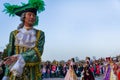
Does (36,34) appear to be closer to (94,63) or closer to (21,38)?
(21,38)

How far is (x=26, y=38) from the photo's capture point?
5574 millimetres

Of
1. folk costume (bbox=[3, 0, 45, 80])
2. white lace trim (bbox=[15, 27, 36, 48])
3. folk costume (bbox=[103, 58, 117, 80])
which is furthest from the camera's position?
folk costume (bbox=[103, 58, 117, 80])

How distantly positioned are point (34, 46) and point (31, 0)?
26.5 inches

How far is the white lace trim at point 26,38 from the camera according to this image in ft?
18.1

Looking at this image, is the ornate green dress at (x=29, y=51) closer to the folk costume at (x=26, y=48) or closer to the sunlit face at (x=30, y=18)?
the folk costume at (x=26, y=48)

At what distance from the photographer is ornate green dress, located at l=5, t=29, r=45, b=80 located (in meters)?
5.33

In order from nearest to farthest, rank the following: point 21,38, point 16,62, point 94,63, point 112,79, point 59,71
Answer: point 16,62 → point 21,38 → point 112,79 → point 59,71 → point 94,63

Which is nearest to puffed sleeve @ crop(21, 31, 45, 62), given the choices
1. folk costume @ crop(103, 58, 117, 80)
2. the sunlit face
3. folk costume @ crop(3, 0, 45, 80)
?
folk costume @ crop(3, 0, 45, 80)

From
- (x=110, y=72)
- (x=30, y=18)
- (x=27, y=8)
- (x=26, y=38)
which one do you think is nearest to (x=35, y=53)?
(x=26, y=38)

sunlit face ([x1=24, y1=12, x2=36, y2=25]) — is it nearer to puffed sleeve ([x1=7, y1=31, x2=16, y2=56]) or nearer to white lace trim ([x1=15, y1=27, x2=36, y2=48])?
white lace trim ([x1=15, y1=27, x2=36, y2=48])

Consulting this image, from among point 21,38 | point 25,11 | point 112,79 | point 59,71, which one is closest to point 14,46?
point 21,38

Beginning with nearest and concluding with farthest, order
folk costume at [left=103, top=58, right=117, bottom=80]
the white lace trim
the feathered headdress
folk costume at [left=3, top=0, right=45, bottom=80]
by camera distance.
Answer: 1. folk costume at [left=3, top=0, right=45, bottom=80]
2. the white lace trim
3. the feathered headdress
4. folk costume at [left=103, top=58, right=117, bottom=80]

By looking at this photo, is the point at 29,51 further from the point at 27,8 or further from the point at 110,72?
the point at 110,72

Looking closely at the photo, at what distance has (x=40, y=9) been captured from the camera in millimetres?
5715
